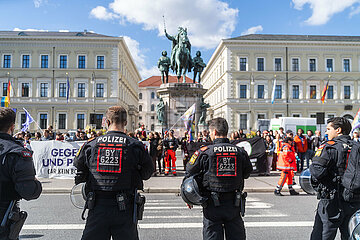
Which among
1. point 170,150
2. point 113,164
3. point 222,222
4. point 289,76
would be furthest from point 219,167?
point 289,76

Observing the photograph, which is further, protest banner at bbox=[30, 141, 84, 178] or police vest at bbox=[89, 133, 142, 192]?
protest banner at bbox=[30, 141, 84, 178]

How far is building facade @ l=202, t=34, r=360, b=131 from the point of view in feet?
170

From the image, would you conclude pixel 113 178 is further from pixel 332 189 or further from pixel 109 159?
pixel 332 189

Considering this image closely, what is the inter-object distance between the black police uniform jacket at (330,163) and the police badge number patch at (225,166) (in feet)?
3.27

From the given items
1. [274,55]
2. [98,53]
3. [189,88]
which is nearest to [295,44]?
[274,55]

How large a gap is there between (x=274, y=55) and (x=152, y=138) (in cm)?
4481

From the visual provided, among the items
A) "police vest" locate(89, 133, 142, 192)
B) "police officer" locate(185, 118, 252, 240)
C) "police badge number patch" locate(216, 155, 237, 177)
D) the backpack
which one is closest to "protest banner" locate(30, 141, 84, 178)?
"police vest" locate(89, 133, 142, 192)

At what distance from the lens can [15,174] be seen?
276 centimetres

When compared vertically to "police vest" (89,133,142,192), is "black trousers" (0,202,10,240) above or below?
below

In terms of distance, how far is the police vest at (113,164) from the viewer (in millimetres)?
3158

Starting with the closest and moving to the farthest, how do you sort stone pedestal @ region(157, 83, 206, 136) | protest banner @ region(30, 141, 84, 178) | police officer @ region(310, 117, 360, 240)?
police officer @ region(310, 117, 360, 240), protest banner @ region(30, 141, 84, 178), stone pedestal @ region(157, 83, 206, 136)

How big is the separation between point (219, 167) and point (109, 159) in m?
1.20

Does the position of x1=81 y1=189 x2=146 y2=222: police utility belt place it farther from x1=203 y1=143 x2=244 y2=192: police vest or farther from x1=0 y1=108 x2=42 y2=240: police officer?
x1=203 y1=143 x2=244 y2=192: police vest

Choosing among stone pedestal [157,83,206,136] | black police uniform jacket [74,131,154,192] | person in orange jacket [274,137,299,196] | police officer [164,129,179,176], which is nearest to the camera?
black police uniform jacket [74,131,154,192]
